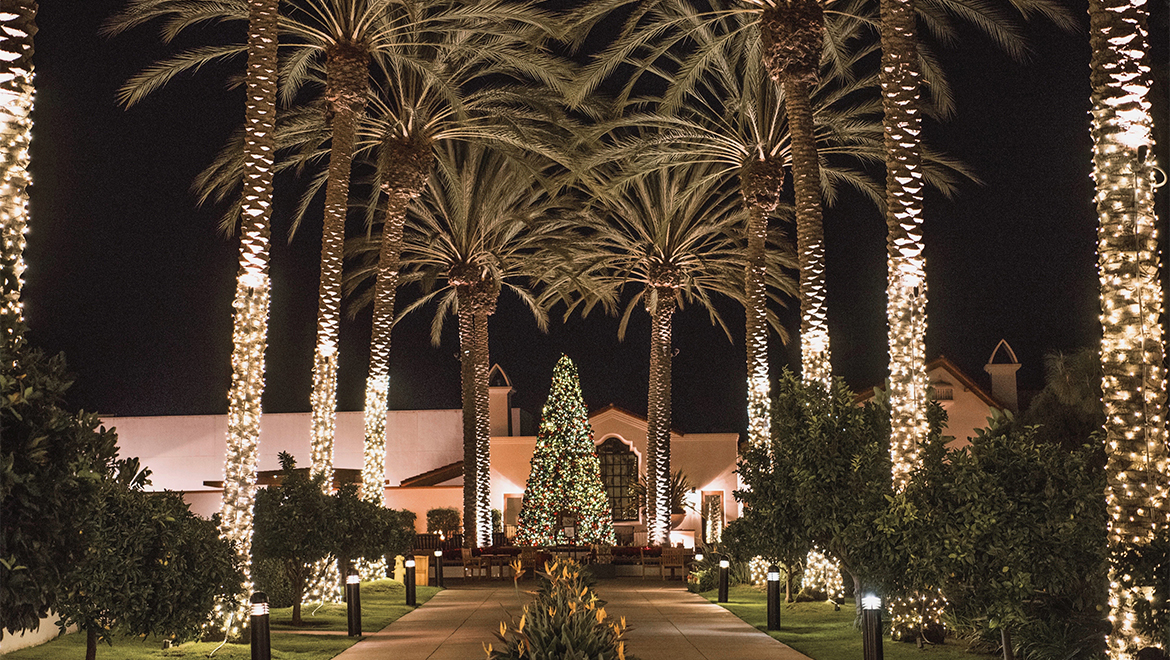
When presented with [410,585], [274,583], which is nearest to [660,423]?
[410,585]

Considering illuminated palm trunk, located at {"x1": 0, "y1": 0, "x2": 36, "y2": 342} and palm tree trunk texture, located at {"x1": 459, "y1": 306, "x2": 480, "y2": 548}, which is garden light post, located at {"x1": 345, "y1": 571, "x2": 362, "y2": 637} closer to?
illuminated palm trunk, located at {"x1": 0, "y1": 0, "x2": 36, "y2": 342}

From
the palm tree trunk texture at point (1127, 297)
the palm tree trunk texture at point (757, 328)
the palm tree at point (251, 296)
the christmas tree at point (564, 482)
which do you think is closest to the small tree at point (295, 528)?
the palm tree at point (251, 296)

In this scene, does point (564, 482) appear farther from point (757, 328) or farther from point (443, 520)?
point (757, 328)

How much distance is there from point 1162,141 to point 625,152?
12536mm

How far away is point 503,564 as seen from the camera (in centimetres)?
3250

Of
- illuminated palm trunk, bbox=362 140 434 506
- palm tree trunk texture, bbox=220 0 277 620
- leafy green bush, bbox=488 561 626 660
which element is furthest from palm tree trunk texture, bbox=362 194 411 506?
leafy green bush, bbox=488 561 626 660

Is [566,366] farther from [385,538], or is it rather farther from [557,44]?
[385,538]

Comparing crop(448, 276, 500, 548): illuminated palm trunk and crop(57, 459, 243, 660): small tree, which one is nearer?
crop(57, 459, 243, 660): small tree

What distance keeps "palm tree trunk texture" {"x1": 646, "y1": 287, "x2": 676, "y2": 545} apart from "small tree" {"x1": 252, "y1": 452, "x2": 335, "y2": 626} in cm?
1728

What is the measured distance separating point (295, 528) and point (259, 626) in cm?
695

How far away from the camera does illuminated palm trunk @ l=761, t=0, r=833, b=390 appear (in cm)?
2097

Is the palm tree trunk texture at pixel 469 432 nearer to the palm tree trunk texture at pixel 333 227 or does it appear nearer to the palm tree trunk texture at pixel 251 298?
the palm tree trunk texture at pixel 333 227

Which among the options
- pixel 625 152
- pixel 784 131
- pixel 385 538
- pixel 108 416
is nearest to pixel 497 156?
pixel 625 152

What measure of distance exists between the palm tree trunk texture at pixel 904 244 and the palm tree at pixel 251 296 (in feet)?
30.6
